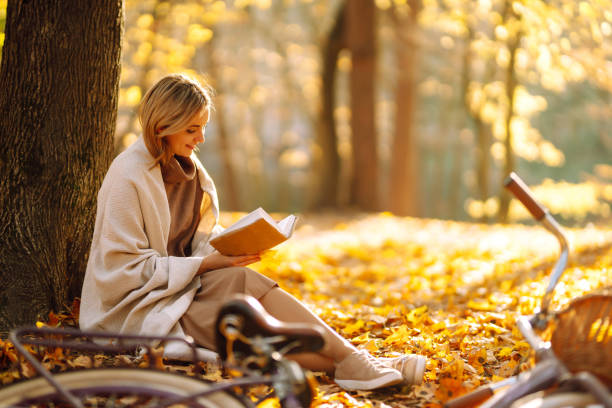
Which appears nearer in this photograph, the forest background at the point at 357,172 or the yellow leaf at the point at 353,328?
the forest background at the point at 357,172

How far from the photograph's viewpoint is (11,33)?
3.76m

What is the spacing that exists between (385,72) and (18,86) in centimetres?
1749

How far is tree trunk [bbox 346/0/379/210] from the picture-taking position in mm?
12752

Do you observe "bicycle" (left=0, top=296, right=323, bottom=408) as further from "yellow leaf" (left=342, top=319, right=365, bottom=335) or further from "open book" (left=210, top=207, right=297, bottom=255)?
"yellow leaf" (left=342, top=319, right=365, bottom=335)

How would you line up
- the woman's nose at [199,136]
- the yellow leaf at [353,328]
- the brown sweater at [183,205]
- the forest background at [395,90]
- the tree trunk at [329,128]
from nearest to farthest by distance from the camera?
1. the woman's nose at [199,136]
2. the brown sweater at [183,205]
3. the yellow leaf at [353,328]
4. the forest background at [395,90]
5. the tree trunk at [329,128]

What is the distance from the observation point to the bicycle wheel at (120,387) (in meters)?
2.23

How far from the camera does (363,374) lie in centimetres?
316

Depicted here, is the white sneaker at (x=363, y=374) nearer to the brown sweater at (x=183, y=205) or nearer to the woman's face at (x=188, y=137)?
the brown sweater at (x=183, y=205)

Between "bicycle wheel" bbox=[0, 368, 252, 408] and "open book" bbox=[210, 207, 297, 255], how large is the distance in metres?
0.91

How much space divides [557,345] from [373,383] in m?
0.92

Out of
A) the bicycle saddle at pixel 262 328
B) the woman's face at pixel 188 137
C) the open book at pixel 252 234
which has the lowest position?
the bicycle saddle at pixel 262 328

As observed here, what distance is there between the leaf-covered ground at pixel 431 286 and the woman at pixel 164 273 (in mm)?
174

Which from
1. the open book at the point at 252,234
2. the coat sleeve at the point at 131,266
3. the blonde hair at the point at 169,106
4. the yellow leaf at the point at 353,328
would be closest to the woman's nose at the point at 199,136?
the blonde hair at the point at 169,106

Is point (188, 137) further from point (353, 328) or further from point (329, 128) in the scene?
point (329, 128)
